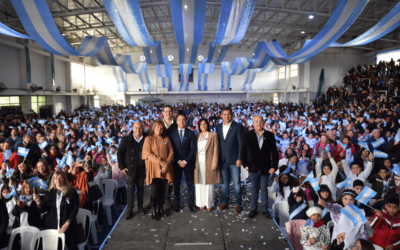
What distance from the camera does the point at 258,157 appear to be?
9.51 ft

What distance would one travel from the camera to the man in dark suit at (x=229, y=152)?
3.08 meters

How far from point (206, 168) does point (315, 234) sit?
138cm

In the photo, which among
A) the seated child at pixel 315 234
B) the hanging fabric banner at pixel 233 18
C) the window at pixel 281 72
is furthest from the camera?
the window at pixel 281 72

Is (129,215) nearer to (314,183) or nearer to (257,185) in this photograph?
(257,185)

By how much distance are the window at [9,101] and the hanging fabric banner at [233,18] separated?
13.8 m

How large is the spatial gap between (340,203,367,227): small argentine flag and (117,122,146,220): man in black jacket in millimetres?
2292

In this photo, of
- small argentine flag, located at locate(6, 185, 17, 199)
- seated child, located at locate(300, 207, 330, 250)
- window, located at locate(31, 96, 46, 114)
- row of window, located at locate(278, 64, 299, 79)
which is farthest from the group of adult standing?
row of window, located at locate(278, 64, 299, 79)

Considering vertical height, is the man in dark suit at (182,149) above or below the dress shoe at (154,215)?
above

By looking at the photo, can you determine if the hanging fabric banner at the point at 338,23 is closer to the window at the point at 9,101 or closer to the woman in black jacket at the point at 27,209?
the woman in black jacket at the point at 27,209

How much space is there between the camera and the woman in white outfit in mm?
3078

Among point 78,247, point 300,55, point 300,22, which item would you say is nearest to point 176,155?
point 78,247

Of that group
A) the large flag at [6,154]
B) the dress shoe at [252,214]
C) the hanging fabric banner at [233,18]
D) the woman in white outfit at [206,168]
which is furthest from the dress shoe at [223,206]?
the hanging fabric banner at [233,18]

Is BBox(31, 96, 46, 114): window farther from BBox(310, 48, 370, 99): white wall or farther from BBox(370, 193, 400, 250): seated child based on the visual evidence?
BBox(310, 48, 370, 99): white wall

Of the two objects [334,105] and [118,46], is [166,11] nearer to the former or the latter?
[118,46]
